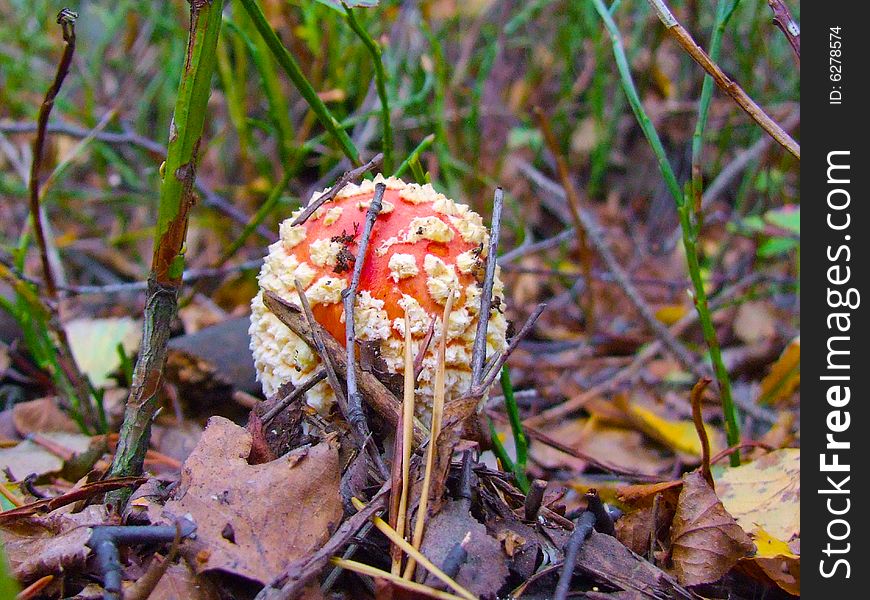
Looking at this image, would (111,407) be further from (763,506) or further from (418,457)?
(763,506)

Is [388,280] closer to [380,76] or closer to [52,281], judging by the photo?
[380,76]

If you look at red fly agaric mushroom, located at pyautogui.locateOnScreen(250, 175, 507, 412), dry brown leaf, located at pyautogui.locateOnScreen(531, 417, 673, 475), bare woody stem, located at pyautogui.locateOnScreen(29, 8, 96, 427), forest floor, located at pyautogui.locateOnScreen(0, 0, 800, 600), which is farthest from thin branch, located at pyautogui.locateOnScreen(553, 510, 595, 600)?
bare woody stem, located at pyautogui.locateOnScreen(29, 8, 96, 427)

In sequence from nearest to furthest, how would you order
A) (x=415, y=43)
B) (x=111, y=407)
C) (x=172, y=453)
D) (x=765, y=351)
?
(x=172, y=453) → (x=111, y=407) → (x=765, y=351) → (x=415, y=43)

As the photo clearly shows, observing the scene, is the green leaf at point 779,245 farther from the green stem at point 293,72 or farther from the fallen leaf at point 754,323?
the green stem at point 293,72

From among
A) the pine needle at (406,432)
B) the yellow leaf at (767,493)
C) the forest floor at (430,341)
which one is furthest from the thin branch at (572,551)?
the yellow leaf at (767,493)


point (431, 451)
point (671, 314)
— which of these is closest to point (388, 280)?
point (431, 451)

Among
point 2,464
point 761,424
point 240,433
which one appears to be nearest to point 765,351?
point 761,424

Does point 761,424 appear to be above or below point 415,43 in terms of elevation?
below
